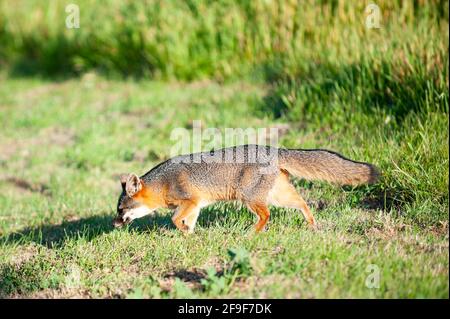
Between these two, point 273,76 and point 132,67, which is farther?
point 132,67

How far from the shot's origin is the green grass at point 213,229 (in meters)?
4.75

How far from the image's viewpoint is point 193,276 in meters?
5.05

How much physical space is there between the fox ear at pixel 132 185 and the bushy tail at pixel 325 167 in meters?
1.31

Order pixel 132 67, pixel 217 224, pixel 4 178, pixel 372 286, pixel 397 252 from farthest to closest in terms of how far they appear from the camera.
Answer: pixel 132 67 → pixel 4 178 → pixel 217 224 → pixel 397 252 → pixel 372 286

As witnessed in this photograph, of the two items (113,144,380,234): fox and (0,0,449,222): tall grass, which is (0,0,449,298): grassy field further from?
(113,144,380,234): fox

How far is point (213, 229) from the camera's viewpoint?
5.82m

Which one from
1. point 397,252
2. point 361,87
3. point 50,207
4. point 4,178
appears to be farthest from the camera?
point 4,178

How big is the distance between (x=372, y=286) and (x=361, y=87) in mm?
4042

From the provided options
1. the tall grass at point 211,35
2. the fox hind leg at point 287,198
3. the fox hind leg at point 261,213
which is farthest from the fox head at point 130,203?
the tall grass at point 211,35

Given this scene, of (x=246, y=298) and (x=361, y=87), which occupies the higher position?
(x=361, y=87)

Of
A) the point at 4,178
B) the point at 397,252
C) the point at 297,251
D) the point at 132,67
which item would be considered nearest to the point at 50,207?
the point at 4,178
